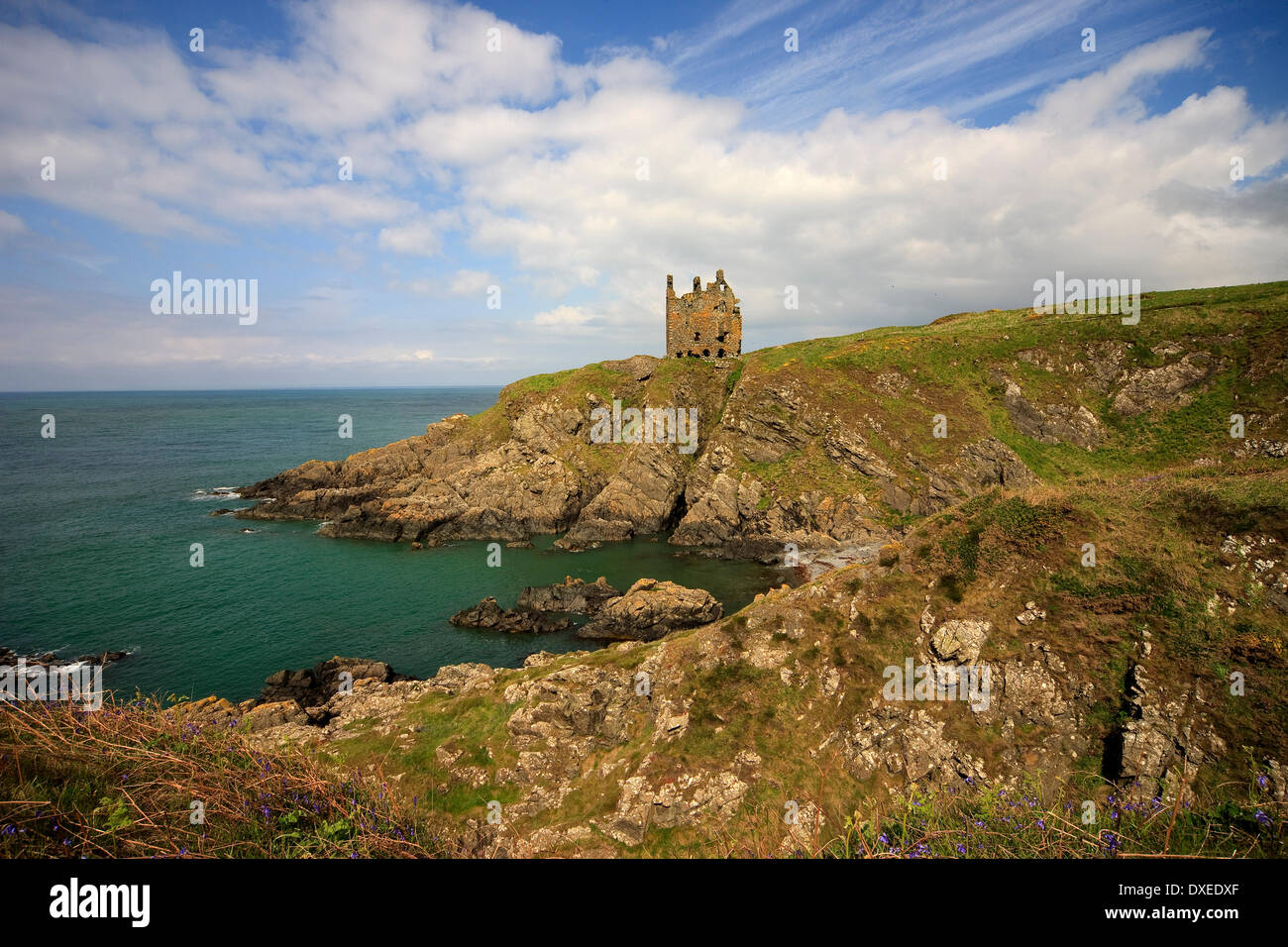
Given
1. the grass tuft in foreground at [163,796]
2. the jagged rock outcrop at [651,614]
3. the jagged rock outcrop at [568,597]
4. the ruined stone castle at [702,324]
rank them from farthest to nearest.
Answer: the ruined stone castle at [702,324] → the jagged rock outcrop at [568,597] → the jagged rock outcrop at [651,614] → the grass tuft in foreground at [163,796]

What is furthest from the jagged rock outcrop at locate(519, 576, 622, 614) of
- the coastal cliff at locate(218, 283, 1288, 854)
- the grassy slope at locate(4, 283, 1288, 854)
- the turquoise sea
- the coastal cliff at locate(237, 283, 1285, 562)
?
the grassy slope at locate(4, 283, 1288, 854)

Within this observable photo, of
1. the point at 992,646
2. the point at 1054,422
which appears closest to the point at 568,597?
the point at 992,646

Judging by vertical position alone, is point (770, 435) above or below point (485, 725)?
above

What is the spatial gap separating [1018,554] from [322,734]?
25.8 metres

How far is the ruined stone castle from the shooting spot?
3147 inches

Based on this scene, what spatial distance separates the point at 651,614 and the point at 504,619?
411 inches

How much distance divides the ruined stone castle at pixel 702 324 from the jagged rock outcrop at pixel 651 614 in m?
47.6

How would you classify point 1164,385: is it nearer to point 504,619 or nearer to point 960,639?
point 960,639

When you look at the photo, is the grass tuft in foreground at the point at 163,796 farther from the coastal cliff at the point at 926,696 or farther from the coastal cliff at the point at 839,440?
the coastal cliff at the point at 839,440

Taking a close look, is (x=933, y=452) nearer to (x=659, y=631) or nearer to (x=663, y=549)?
(x=663, y=549)

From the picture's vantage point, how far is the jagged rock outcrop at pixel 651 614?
38469 millimetres

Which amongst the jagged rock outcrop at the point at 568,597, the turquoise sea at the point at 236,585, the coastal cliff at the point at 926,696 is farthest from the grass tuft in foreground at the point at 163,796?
the jagged rock outcrop at the point at 568,597
